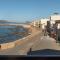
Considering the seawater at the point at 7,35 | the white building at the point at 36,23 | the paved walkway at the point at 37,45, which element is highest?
the white building at the point at 36,23

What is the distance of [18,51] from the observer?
750 millimetres

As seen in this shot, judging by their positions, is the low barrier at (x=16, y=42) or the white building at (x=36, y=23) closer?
the low barrier at (x=16, y=42)

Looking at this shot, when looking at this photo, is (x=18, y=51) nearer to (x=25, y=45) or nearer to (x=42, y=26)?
(x=25, y=45)

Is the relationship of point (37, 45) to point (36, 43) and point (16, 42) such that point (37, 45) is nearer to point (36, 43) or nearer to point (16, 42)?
point (36, 43)

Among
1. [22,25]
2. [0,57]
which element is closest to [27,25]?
[22,25]

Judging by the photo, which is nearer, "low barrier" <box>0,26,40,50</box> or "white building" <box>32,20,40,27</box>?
"low barrier" <box>0,26,40,50</box>

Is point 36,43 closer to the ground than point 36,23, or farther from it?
closer to the ground

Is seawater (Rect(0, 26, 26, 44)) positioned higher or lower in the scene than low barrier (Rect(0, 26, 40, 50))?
higher

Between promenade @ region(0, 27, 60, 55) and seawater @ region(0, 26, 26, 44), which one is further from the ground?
seawater @ region(0, 26, 26, 44)

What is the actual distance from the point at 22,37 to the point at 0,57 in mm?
254

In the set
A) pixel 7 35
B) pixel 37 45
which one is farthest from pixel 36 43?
pixel 7 35

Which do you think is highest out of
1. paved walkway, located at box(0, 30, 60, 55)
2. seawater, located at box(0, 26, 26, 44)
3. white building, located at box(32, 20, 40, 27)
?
white building, located at box(32, 20, 40, 27)

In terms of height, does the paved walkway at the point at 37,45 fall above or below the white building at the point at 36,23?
below

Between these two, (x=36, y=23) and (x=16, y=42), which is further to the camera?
(x=36, y=23)
